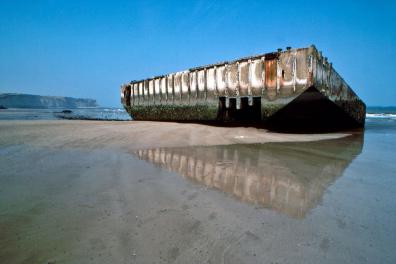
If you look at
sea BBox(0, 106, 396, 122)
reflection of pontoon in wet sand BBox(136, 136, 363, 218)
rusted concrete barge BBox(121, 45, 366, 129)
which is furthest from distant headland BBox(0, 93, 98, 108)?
reflection of pontoon in wet sand BBox(136, 136, 363, 218)

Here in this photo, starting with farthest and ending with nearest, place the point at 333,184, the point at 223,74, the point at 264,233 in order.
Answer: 1. the point at 223,74
2. the point at 333,184
3. the point at 264,233

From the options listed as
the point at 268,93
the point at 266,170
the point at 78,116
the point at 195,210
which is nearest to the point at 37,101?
the point at 78,116

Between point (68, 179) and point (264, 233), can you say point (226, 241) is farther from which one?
point (68, 179)

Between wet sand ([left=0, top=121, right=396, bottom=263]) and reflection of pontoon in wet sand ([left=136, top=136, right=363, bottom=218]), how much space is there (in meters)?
0.02

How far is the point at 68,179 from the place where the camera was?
8.88ft

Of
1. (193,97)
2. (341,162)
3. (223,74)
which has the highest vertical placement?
(223,74)

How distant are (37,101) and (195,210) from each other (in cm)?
16110

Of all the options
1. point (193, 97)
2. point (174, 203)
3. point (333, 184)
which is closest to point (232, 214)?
point (174, 203)

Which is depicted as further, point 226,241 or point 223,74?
point 223,74

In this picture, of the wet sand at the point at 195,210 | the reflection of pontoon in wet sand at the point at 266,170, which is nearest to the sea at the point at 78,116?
the reflection of pontoon in wet sand at the point at 266,170

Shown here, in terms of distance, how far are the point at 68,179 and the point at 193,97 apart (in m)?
8.51

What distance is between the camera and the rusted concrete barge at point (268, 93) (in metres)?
7.09

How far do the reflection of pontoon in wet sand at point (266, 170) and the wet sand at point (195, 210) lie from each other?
2 centimetres

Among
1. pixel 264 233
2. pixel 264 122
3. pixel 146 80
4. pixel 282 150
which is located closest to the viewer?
pixel 264 233
